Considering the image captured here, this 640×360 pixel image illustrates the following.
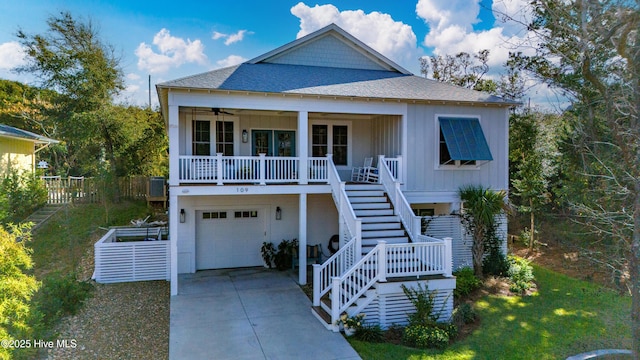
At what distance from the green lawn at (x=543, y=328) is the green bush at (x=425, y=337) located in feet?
0.67

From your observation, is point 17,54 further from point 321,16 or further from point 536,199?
point 536,199

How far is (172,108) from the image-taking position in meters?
9.97

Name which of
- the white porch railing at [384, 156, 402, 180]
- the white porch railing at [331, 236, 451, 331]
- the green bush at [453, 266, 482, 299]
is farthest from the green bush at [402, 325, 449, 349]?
the white porch railing at [384, 156, 402, 180]

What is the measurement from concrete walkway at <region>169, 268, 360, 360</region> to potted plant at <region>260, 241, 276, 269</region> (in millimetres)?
1268

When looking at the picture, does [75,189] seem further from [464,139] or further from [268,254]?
[464,139]

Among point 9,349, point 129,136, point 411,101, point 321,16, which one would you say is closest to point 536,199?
point 411,101

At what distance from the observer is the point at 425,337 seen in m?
7.30

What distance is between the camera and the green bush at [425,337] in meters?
7.27

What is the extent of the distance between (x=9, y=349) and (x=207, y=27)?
17.5 m

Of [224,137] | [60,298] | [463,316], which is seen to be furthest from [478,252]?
[60,298]

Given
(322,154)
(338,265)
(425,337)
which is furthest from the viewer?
(322,154)

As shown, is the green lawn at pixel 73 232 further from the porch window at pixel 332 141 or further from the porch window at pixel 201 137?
the porch window at pixel 332 141

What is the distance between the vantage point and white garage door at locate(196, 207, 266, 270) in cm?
1267

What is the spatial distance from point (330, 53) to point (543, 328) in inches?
435
